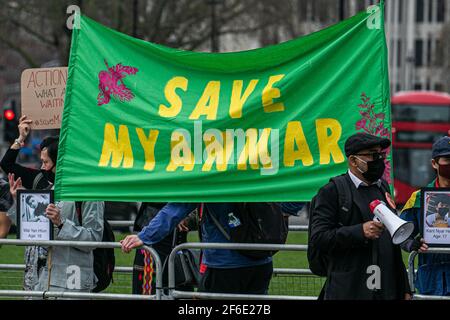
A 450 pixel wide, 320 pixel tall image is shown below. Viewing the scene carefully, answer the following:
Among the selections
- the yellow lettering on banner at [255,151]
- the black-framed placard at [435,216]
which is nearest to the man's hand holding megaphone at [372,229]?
the black-framed placard at [435,216]

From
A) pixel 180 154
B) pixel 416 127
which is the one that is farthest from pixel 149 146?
pixel 416 127

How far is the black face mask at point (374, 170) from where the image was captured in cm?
648

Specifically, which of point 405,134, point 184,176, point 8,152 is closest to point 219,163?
point 184,176

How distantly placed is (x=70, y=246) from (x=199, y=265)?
1196 mm

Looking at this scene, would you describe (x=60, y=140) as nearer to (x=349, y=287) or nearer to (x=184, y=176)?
(x=184, y=176)

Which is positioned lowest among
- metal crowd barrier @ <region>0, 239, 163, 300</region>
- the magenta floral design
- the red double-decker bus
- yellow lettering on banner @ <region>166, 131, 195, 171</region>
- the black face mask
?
metal crowd barrier @ <region>0, 239, 163, 300</region>

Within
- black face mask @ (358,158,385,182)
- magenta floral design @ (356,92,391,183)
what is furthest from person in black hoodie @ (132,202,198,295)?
black face mask @ (358,158,385,182)

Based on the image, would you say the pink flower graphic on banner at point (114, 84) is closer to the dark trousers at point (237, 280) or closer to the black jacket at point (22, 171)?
the black jacket at point (22, 171)

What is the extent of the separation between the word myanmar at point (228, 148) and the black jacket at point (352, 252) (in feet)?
2.96

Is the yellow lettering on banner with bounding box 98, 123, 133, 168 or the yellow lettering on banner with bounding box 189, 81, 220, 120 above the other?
the yellow lettering on banner with bounding box 189, 81, 220, 120

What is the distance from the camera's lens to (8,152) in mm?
8625

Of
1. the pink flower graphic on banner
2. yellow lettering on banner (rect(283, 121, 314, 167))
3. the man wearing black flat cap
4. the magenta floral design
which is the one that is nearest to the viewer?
the man wearing black flat cap

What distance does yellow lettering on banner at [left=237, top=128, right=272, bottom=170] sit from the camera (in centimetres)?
736

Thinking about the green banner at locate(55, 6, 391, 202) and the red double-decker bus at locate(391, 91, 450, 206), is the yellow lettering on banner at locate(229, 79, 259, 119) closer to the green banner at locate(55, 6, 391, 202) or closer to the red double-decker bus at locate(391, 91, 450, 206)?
the green banner at locate(55, 6, 391, 202)
